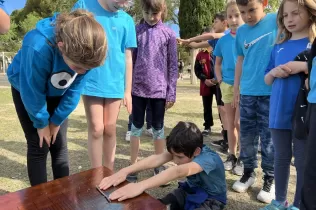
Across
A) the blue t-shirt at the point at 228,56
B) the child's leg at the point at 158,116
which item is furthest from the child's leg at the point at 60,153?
the blue t-shirt at the point at 228,56

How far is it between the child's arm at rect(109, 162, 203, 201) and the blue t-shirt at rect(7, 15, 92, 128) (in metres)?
0.77

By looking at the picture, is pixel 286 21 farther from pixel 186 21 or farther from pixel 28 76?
pixel 186 21

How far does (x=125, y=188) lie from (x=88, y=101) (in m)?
1.00

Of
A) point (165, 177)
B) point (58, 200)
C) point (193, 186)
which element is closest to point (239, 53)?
point (193, 186)

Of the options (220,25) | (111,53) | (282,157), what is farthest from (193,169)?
(220,25)

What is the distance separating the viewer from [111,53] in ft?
8.46

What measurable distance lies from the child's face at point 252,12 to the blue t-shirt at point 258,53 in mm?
45

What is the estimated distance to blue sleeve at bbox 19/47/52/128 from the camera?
1.91 meters

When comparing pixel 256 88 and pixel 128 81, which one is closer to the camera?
pixel 256 88

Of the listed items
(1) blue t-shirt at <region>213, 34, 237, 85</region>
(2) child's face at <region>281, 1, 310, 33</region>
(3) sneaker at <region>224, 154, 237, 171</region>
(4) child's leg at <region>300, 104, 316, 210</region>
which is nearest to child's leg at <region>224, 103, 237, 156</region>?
(3) sneaker at <region>224, 154, 237, 171</region>

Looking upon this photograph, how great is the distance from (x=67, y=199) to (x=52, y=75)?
0.77m

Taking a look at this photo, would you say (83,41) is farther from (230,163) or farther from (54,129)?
(230,163)

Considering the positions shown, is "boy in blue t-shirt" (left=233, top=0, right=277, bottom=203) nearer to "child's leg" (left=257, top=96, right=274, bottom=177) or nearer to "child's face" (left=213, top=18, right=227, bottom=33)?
"child's leg" (left=257, top=96, right=274, bottom=177)

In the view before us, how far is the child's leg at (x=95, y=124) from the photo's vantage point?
8.36 ft
